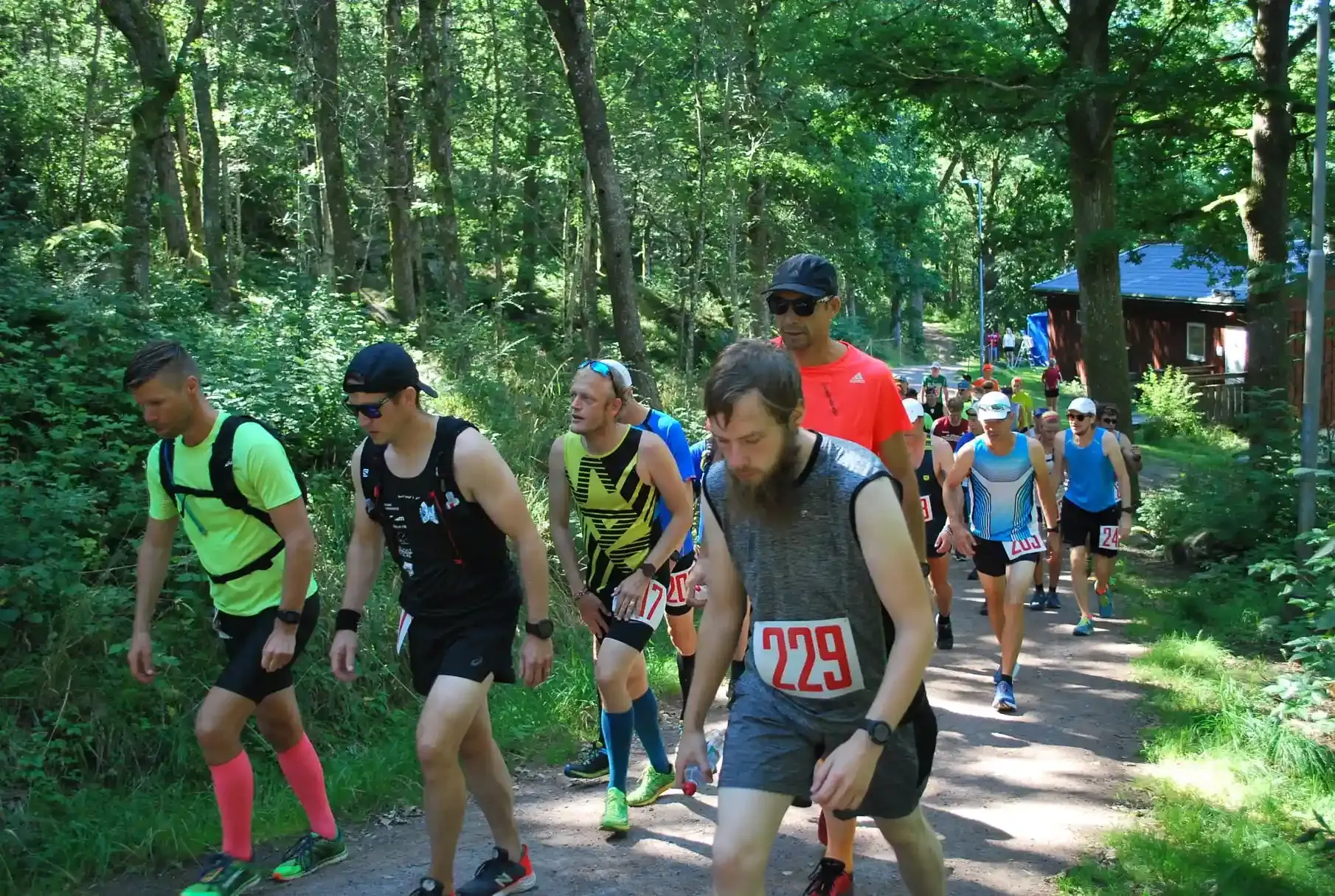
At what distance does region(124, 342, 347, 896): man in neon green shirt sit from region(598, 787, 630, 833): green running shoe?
4.60ft

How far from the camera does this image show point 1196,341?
118ft

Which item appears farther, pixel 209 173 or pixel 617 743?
pixel 209 173

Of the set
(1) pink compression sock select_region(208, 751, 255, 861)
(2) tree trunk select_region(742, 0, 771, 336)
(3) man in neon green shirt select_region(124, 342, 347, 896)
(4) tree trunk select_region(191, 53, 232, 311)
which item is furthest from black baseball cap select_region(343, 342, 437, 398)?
(2) tree trunk select_region(742, 0, 771, 336)

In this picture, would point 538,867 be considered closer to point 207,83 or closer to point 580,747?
point 580,747

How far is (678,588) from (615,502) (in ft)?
2.58

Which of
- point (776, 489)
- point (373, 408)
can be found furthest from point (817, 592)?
point (373, 408)

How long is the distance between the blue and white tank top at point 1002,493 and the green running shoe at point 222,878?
485cm

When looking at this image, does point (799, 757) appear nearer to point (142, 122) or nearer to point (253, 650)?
point (253, 650)

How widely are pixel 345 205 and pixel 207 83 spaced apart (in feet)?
18.2

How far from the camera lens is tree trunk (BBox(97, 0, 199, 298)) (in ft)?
38.7

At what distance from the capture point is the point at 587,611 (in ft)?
18.7

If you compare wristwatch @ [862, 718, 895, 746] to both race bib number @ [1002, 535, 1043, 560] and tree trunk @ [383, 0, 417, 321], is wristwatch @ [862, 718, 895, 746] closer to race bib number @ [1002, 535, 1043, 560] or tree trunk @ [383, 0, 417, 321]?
race bib number @ [1002, 535, 1043, 560]

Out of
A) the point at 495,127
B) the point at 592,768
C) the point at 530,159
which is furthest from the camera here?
the point at 530,159

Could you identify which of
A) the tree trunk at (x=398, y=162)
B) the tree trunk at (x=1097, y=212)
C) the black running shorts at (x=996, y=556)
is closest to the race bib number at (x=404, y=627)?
the black running shorts at (x=996, y=556)
